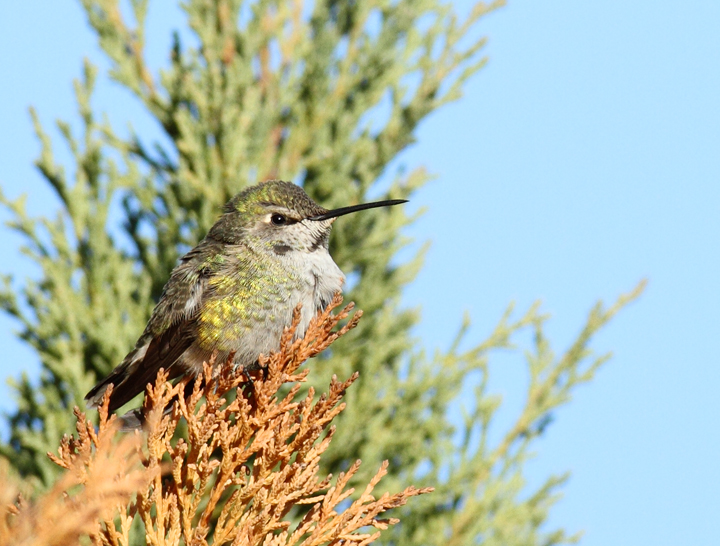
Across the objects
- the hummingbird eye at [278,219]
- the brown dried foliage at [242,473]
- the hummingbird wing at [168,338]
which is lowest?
the brown dried foliage at [242,473]

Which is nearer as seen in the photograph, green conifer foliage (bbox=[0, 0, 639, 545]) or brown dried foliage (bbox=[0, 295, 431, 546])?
brown dried foliage (bbox=[0, 295, 431, 546])

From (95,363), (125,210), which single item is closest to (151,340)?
(95,363)

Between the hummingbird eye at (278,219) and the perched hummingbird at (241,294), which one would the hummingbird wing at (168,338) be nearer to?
the perched hummingbird at (241,294)

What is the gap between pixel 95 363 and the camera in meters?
5.54

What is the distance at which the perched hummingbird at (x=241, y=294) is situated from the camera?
3941 mm

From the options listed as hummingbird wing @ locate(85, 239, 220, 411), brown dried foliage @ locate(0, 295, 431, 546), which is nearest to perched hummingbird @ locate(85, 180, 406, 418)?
hummingbird wing @ locate(85, 239, 220, 411)

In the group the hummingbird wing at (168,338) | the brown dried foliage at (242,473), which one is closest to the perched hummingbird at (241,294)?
the hummingbird wing at (168,338)

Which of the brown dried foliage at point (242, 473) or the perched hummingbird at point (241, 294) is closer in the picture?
the brown dried foliage at point (242, 473)

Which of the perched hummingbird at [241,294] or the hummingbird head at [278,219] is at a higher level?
the hummingbird head at [278,219]

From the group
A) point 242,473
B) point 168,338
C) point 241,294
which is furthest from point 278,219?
point 242,473

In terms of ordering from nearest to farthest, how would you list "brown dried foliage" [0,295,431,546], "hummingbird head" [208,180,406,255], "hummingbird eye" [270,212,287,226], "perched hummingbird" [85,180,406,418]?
"brown dried foliage" [0,295,431,546], "perched hummingbird" [85,180,406,418], "hummingbird head" [208,180,406,255], "hummingbird eye" [270,212,287,226]

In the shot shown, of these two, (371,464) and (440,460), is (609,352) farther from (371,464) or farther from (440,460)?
(371,464)

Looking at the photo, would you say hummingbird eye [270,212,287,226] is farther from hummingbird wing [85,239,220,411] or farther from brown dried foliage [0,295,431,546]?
brown dried foliage [0,295,431,546]

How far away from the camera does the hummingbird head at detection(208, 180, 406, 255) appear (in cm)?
430
